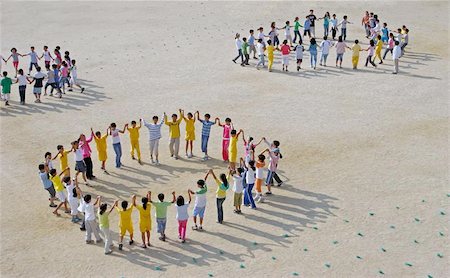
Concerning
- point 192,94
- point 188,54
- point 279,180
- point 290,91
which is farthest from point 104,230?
point 188,54

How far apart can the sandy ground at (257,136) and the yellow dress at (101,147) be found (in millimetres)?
693

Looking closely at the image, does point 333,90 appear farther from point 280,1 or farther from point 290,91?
point 280,1

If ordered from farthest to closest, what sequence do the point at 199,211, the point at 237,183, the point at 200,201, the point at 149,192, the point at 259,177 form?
the point at 259,177, the point at 237,183, the point at 199,211, the point at 200,201, the point at 149,192

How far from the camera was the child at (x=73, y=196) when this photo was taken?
17531 mm

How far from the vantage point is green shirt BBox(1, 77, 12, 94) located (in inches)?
1041

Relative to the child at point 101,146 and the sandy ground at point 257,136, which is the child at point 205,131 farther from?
the child at point 101,146

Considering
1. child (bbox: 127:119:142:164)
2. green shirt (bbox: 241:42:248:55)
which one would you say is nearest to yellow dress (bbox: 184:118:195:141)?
child (bbox: 127:119:142:164)

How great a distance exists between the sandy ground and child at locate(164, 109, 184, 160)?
0.40 meters

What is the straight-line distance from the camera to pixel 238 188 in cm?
1795

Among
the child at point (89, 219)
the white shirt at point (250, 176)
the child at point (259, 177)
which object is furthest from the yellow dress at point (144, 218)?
the child at point (259, 177)

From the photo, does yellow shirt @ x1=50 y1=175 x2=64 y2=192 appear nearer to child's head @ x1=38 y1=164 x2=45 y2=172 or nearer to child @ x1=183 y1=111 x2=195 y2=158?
child's head @ x1=38 y1=164 x2=45 y2=172

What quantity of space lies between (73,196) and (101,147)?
3.38 meters

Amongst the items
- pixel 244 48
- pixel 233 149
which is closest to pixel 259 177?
pixel 233 149

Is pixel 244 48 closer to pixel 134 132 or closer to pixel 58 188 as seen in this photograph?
pixel 134 132
